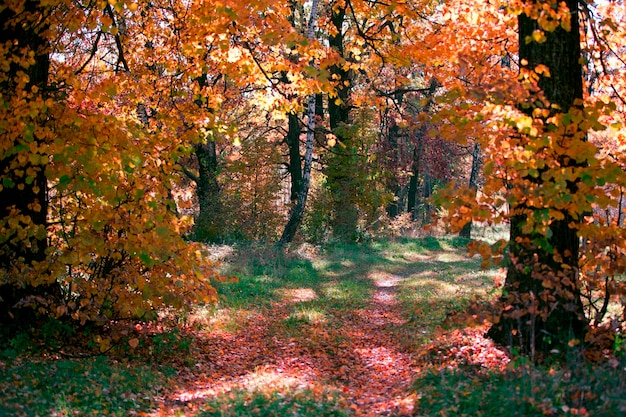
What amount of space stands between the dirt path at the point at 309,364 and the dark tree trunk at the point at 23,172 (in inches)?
83.9

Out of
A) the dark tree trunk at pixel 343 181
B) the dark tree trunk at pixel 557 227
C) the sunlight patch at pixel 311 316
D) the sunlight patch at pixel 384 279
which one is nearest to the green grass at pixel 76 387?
the sunlight patch at pixel 311 316

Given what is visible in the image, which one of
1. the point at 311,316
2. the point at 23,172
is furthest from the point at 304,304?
the point at 23,172

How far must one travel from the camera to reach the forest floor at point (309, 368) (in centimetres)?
498

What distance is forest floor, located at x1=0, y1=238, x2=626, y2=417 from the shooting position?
16.3 ft

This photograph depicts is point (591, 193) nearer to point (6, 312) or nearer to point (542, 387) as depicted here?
point (542, 387)

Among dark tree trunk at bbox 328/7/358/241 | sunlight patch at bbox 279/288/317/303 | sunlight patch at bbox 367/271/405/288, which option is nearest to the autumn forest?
sunlight patch at bbox 279/288/317/303

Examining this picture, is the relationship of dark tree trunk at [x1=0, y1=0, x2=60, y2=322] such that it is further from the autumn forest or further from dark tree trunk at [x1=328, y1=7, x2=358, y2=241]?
dark tree trunk at [x1=328, y1=7, x2=358, y2=241]

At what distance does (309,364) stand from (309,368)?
18 centimetres

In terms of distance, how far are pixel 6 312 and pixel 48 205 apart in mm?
1401

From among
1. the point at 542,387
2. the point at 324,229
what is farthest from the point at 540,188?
the point at 324,229

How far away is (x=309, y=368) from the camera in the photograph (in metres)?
7.28

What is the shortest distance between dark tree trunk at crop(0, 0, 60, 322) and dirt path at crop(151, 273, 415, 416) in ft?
6.99

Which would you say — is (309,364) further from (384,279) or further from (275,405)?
(384,279)

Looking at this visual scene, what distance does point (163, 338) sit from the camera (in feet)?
25.1
